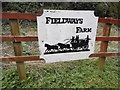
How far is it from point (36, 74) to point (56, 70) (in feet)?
1.55

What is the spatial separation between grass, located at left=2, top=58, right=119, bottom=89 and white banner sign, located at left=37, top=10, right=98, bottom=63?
0.46m

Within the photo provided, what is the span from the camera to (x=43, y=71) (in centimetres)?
Result: 373

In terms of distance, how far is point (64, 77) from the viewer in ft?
11.8

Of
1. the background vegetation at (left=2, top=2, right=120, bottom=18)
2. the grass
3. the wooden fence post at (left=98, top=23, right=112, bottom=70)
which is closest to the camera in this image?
the grass

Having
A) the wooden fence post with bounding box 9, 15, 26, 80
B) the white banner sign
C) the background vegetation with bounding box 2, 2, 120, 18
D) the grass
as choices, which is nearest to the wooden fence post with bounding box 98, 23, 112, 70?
the grass

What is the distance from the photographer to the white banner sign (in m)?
3.08

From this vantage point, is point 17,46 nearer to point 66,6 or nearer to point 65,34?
point 65,34

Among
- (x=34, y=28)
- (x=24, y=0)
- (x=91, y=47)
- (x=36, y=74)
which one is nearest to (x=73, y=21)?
(x=91, y=47)

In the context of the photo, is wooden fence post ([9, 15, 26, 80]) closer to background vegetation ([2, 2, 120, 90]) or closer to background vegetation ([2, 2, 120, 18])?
background vegetation ([2, 2, 120, 90])

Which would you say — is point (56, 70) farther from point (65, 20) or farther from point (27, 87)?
point (65, 20)

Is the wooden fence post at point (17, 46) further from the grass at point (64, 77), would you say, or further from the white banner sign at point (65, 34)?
the white banner sign at point (65, 34)

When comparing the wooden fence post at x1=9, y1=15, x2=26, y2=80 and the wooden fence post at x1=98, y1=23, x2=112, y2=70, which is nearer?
the wooden fence post at x1=9, y1=15, x2=26, y2=80

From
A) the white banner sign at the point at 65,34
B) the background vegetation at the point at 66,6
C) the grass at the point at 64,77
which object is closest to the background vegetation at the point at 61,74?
the grass at the point at 64,77

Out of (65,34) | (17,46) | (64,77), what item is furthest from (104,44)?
(17,46)
